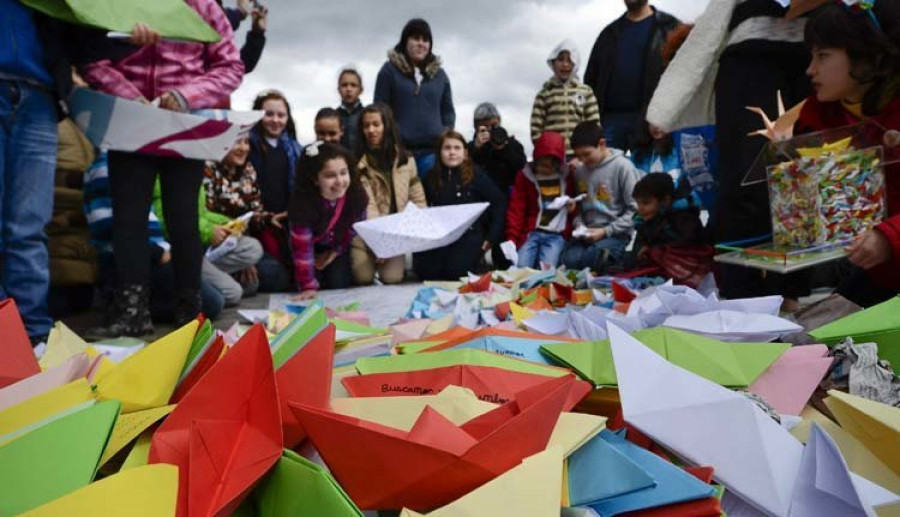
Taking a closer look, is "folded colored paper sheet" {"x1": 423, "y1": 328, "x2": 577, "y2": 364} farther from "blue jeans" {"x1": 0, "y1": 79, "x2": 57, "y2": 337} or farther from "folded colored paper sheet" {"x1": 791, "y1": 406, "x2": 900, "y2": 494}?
"blue jeans" {"x1": 0, "y1": 79, "x2": 57, "y2": 337}

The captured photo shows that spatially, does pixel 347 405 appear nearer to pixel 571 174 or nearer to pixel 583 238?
pixel 583 238

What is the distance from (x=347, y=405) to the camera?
0.71 meters

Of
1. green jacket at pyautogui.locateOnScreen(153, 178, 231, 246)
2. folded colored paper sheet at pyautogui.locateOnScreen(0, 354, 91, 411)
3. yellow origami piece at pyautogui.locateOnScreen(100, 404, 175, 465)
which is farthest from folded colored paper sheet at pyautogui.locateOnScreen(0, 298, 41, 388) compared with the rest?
green jacket at pyautogui.locateOnScreen(153, 178, 231, 246)

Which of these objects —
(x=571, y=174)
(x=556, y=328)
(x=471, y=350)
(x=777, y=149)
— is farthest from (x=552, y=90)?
(x=471, y=350)

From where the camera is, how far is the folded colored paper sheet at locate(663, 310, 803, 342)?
0.98 m

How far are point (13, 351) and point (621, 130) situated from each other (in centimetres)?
369

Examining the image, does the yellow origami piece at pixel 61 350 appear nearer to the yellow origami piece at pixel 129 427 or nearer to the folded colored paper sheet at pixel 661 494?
the yellow origami piece at pixel 129 427

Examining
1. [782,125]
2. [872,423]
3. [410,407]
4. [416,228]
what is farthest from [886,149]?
[416,228]

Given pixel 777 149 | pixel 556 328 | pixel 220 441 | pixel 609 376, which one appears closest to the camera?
pixel 220 441

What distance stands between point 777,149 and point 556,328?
0.76 meters

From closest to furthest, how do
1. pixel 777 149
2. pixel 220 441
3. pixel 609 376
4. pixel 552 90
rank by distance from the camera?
1. pixel 220 441
2. pixel 609 376
3. pixel 777 149
4. pixel 552 90

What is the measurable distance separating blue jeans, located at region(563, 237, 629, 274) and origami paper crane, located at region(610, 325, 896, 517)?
2.60m

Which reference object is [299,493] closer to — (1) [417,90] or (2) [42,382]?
(2) [42,382]

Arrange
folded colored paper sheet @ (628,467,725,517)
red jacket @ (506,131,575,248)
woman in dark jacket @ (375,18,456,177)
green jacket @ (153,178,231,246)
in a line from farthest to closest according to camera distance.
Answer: woman in dark jacket @ (375,18,456,177)
red jacket @ (506,131,575,248)
green jacket @ (153,178,231,246)
folded colored paper sheet @ (628,467,725,517)
